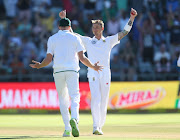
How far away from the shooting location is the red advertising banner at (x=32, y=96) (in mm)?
20578

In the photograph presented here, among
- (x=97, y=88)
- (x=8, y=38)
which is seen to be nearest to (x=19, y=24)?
(x=8, y=38)

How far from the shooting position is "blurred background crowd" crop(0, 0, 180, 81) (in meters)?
22.3

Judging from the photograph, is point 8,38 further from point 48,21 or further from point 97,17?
point 97,17

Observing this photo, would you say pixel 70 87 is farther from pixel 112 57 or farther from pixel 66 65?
pixel 112 57

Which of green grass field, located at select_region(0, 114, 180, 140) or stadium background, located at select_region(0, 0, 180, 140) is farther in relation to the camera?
stadium background, located at select_region(0, 0, 180, 140)

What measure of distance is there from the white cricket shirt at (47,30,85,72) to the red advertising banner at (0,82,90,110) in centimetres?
1014

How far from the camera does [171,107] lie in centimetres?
2062

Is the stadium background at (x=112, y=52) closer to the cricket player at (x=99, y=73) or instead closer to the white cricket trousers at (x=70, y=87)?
the cricket player at (x=99, y=73)

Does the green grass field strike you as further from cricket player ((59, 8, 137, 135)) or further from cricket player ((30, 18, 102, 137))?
cricket player ((30, 18, 102, 137))

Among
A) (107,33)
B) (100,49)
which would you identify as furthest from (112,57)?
(100,49)

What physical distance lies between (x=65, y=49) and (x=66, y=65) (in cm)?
33

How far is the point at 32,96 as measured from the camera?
68.2 ft

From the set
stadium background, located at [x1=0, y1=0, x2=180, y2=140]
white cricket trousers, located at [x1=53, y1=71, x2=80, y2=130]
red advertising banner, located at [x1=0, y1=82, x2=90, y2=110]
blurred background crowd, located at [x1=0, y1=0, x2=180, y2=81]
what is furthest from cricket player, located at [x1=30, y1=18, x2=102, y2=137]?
blurred background crowd, located at [x1=0, y1=0, x2=180, y2=81]

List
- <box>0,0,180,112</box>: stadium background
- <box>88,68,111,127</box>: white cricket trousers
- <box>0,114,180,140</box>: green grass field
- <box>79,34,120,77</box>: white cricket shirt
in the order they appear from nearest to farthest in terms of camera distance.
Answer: <box>0,114,180,140</box>: green grass field
<box>88,68,111,127</box>: white cricket trousers
<box>79,34,120,77</box>: white cricket shirt
<box>0,0,180,112</box>: stadium background
